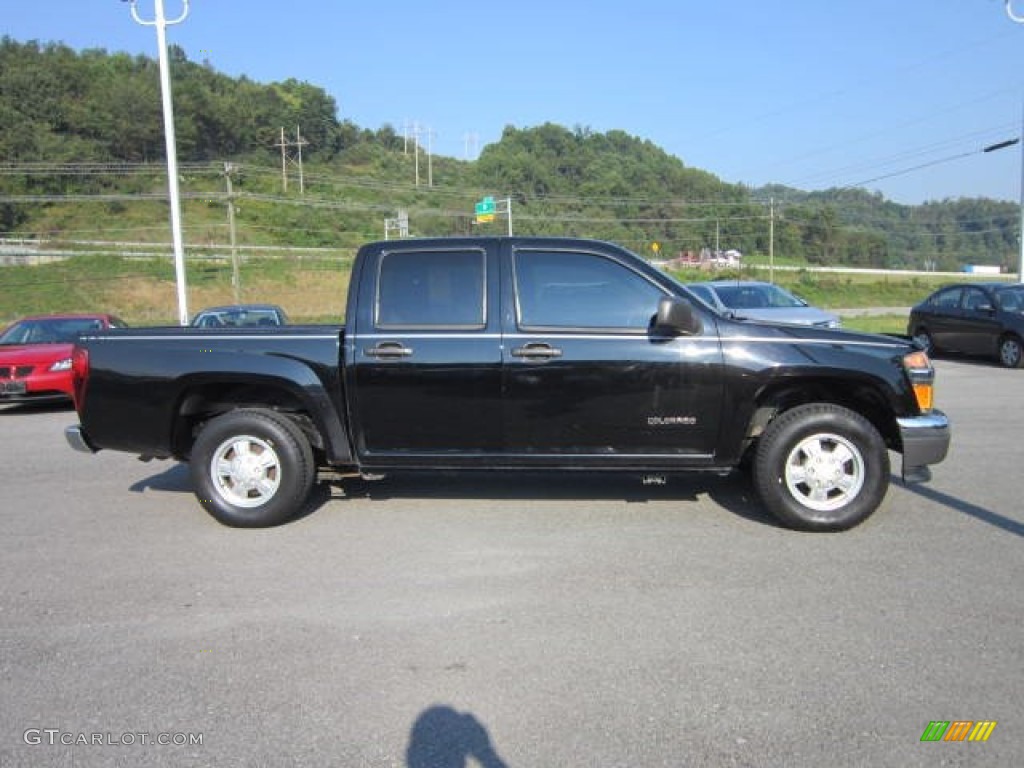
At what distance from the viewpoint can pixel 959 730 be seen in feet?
9.70

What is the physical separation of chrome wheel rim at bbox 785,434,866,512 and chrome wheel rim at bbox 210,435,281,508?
3.55 metres

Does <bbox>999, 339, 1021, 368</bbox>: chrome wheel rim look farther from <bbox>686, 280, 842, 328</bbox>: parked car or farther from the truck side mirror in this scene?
the truck side mirror

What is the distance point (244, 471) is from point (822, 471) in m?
3.96

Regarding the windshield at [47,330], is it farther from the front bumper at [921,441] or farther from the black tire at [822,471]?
the front bumper at [921,441]

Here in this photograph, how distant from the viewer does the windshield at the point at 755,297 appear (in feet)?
48.2

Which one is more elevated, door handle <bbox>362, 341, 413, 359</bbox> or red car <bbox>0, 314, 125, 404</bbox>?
door handle <bbox>362, 341, 413, 359</bbox>

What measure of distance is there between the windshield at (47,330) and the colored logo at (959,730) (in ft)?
40.6

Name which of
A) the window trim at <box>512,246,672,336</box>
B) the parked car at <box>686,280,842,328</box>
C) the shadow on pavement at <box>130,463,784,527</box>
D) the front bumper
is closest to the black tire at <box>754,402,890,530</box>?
the front bumper

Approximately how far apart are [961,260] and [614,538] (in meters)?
126

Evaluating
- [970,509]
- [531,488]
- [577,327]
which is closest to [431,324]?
[577,327]

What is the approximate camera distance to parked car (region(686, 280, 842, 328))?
1341 cm

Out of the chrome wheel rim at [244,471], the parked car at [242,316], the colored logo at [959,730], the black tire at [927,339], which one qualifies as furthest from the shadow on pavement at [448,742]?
the black tire at [927,339]

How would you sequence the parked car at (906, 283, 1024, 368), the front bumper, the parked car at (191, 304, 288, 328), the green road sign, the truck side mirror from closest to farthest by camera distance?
the truck side mirror, the front bumper, the parked car at (906, 283, 1024, 368), the parked car at (191, 304, 288, 328), the green road sign

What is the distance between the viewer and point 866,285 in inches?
2653
